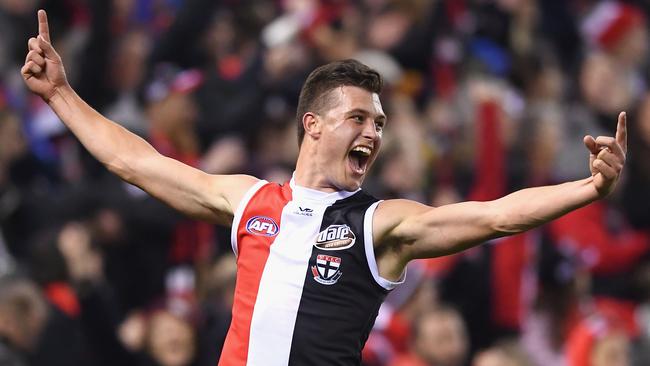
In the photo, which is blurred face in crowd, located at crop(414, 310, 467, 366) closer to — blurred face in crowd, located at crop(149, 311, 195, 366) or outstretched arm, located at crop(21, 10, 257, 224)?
blurred face in crowd, located at crop(149, 311, 195, 366)

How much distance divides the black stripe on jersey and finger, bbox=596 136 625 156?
913 mm

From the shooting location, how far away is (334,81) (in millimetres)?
5156

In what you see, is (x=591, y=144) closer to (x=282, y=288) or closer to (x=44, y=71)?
(x=282, y=288)

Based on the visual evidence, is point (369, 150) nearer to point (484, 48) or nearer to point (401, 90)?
point (401, 90)

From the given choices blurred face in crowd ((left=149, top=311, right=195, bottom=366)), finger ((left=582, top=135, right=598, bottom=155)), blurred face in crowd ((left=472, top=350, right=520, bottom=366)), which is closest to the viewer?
finger ((left=582, top=135, right=598, bottom=155))

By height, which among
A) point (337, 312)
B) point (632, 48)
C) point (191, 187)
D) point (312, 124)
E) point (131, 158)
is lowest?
point (337, 312)

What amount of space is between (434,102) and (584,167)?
1.25 meters

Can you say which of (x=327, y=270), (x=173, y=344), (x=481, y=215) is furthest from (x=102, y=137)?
(x=173, y=344)

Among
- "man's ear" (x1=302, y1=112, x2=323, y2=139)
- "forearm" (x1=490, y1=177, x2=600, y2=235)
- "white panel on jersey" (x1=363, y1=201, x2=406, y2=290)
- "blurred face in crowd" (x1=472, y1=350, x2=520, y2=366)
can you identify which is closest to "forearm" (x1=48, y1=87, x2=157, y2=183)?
"man's ear" (x1=302, y1=112, x2=323, y2=139)

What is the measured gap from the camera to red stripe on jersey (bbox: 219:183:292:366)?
4.88m

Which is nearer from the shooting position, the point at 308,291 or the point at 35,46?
the point at 308,291

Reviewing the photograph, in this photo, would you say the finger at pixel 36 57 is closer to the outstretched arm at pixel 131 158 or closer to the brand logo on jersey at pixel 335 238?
the outstretched arm at pixel 131 158

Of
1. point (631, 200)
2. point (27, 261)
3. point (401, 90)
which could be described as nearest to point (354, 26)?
point (401, 90)

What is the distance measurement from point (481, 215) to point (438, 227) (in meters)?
0.17
